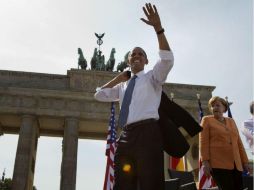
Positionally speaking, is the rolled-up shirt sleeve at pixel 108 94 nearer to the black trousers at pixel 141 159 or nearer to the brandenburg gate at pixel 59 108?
the black trousers at pixel 141 159

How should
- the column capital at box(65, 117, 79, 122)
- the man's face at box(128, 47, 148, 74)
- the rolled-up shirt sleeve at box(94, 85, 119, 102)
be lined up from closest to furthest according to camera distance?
the man's face at box(128, 47, 148, 74) → the rolled-up shirt sleeve at box(94, 85, 119, 102) → the column capital at box(65, 117, 79, 122)

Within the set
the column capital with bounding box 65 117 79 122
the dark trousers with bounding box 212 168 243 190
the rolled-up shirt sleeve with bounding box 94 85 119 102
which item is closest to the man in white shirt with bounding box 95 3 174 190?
the rolled-up shirt sleeve with bounding box 94 85 119 102

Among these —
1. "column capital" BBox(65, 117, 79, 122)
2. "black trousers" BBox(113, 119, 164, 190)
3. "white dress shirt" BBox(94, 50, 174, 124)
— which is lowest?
"black trousers" BBox(113, 119, 164, 190)

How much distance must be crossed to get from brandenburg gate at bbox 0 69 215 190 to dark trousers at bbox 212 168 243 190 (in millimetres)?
23647

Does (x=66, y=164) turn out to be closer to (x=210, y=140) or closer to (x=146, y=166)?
(x=210, y=140)

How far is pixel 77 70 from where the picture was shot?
3338cm

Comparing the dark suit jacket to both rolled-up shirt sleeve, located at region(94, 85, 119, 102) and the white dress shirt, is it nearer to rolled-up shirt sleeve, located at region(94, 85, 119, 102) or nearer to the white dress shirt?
the white dress shirt

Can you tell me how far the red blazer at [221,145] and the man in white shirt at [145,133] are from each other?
235 centimetres

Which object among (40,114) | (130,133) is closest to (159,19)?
(130,133)

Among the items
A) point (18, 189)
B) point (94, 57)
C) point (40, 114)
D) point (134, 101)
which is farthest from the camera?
point (94, 57)

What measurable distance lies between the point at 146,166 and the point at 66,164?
85.3ft

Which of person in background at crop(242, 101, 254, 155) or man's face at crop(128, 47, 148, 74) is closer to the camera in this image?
man's face at crop(128, 47, 148, 74)

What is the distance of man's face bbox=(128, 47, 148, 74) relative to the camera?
4508mm

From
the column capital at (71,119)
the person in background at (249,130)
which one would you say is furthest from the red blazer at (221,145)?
the column capital at (71,119)
